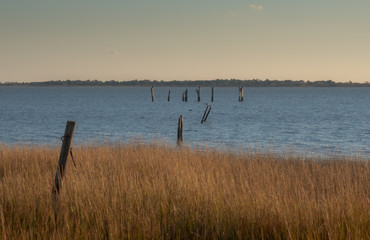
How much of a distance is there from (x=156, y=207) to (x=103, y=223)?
1.01 m

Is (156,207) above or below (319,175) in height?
above

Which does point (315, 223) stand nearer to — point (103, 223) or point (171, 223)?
point (171, 223)

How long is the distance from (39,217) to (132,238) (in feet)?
6.18

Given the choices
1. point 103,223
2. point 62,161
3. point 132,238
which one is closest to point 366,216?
point 132,238

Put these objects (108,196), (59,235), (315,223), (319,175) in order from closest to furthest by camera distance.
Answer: (59,235), (315,223), (108,196), (319,175)

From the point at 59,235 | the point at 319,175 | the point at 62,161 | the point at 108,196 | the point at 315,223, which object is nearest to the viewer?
the point at 59,235

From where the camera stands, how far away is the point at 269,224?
21.2 feet

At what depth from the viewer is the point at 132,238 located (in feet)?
19.8

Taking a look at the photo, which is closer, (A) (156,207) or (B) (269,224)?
(B) (269,224)

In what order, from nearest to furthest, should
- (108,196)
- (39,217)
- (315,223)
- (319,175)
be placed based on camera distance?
(315,223), (39,217), (108,196), (319,175)

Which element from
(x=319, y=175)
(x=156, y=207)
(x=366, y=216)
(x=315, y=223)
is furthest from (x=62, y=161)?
(x=319, y=175)

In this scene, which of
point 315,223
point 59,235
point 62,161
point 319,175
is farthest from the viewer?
point 319,175

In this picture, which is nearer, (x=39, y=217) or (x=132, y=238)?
(x=132, y=238)

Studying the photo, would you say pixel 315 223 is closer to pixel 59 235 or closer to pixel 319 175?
pixel 59 235
